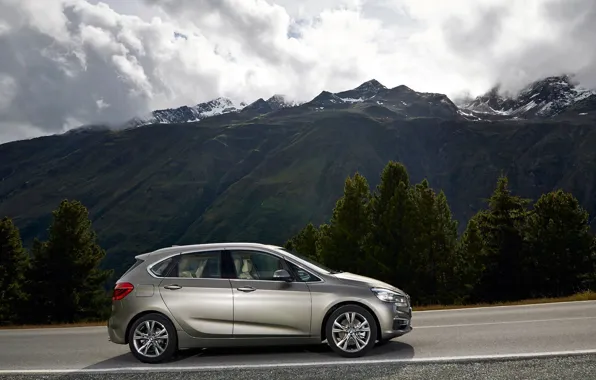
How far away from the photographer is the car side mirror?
9.22 meters

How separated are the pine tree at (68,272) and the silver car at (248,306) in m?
24.1

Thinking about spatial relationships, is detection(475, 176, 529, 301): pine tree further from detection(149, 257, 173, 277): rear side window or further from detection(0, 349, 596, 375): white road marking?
detection(149, 257, 173, 277): rear side window

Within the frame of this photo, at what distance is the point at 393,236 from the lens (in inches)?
1243

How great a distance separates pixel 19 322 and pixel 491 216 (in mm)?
28652

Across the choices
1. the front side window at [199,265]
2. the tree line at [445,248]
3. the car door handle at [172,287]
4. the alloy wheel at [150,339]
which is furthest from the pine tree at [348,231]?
the alloy wheel at [150,339]

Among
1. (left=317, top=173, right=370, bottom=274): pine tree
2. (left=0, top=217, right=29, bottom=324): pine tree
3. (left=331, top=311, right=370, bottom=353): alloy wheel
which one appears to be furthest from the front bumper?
(left=0, top=217, right=29, bottom=324): pine tree

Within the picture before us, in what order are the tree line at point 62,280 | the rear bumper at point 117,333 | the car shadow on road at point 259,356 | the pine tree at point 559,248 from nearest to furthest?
the car shadow on road at point 259,356
the rear bumper at point 117,333
the tree line at point 62,280
the pine tree at point 559,248

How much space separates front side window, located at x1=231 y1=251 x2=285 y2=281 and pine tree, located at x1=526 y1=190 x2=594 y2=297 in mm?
26703

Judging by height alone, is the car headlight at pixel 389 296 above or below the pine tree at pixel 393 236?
below

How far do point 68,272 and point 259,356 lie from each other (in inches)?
1028

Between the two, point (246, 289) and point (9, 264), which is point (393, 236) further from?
point (9, 264)

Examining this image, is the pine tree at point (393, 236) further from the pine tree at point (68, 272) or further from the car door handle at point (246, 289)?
the car door handle at point (246, 289)

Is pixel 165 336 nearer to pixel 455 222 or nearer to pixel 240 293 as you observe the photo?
pixel 240 293

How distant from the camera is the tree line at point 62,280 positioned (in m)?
31.2
